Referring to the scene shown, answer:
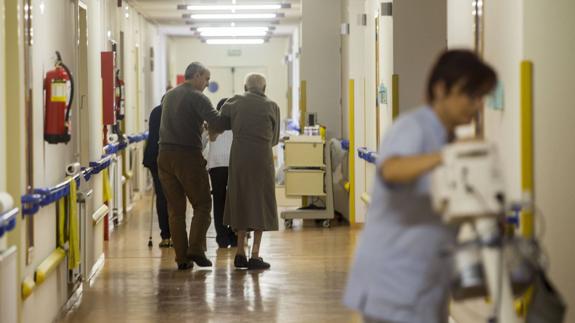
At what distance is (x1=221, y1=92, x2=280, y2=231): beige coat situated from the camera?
779cm

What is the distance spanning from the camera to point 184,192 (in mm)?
7871

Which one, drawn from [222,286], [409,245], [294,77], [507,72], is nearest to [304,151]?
[222,286]

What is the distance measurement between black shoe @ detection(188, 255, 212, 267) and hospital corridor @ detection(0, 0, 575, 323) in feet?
0.05

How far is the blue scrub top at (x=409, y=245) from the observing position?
2885mm

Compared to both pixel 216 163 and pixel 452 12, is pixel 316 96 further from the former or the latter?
pixel 452 12

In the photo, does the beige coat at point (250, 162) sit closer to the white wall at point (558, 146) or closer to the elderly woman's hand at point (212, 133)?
the elderly woman's hand at point (212, 133)

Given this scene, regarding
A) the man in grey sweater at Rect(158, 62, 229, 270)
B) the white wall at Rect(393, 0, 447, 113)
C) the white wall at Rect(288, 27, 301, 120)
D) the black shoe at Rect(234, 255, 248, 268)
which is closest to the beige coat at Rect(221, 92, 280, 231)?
the man in grey sweater at Rect(158, 62, 229, 270)

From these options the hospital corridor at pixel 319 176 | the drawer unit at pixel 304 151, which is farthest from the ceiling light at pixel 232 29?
the drawer unit at pixel 304 151

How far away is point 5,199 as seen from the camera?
4.36 metres

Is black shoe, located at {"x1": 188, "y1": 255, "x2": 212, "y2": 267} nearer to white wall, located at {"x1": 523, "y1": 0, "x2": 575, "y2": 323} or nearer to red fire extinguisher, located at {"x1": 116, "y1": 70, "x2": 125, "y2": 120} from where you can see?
red fire extinguisher, located at {"x1": 116, "y1": 70, "x2": 125, "y2": 120}

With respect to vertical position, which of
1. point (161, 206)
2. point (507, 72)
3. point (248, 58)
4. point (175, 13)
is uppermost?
point (175, 13)

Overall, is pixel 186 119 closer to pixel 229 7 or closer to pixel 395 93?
pixel 395 93

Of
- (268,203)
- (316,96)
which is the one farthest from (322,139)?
(268,203)

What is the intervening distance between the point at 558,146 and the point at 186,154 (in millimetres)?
3815
